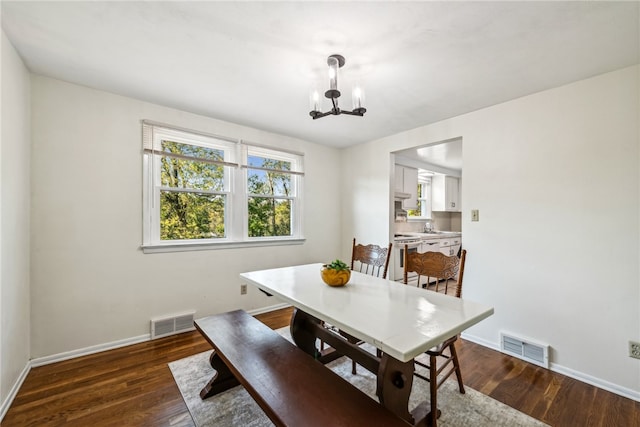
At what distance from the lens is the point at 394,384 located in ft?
4.44

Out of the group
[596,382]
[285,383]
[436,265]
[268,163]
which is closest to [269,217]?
[268,163]

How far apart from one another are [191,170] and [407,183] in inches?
145

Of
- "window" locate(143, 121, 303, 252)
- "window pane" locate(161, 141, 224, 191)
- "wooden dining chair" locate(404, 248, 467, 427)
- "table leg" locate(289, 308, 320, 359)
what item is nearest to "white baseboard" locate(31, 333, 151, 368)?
"window" locate(143, 121, 303, 252)

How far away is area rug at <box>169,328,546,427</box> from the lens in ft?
5.31

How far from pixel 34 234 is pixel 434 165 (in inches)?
234

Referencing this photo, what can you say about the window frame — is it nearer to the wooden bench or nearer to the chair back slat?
the chair back slat

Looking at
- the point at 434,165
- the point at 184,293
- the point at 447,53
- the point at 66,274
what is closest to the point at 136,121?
the point at 66,274

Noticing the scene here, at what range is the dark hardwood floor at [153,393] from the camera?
5.41 ft

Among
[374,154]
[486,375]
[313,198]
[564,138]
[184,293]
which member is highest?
[374,154]

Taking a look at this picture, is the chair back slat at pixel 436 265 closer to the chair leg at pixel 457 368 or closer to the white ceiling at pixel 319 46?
the chair leg at pixel 457 368

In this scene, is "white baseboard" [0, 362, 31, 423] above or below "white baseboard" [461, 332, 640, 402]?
above

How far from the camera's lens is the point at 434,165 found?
555 centimetres

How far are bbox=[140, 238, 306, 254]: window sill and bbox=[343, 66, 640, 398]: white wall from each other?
2.27m

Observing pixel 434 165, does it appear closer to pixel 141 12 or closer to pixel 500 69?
pixel 500 69
